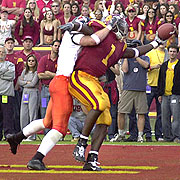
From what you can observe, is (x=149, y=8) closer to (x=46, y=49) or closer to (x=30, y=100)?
(x=46, y=49)

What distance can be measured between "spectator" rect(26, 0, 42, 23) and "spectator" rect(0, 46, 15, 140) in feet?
14.4

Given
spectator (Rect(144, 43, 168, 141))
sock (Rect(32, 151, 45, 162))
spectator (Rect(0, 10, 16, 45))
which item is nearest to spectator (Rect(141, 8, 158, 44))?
spectator (Rect(144, 43, 168, 141))

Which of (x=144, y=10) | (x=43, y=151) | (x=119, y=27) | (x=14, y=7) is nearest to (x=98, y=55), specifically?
(x=119, y=27)

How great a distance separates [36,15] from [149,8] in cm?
292

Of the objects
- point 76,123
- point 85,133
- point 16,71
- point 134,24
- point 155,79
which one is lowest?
point 76,123

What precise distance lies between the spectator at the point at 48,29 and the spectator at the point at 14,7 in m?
1.53

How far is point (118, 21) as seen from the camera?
680 centimetres

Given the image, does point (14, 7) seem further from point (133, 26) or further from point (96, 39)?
point (96, 39)

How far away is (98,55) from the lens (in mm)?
6594

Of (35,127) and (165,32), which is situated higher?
(165,32)

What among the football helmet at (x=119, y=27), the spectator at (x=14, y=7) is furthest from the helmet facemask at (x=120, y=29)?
the spectator at (x=14, y=7)

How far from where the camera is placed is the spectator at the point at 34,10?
1527 centimetres

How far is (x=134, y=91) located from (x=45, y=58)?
5.89ft

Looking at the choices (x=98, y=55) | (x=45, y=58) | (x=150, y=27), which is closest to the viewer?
(x=98, y=55)
